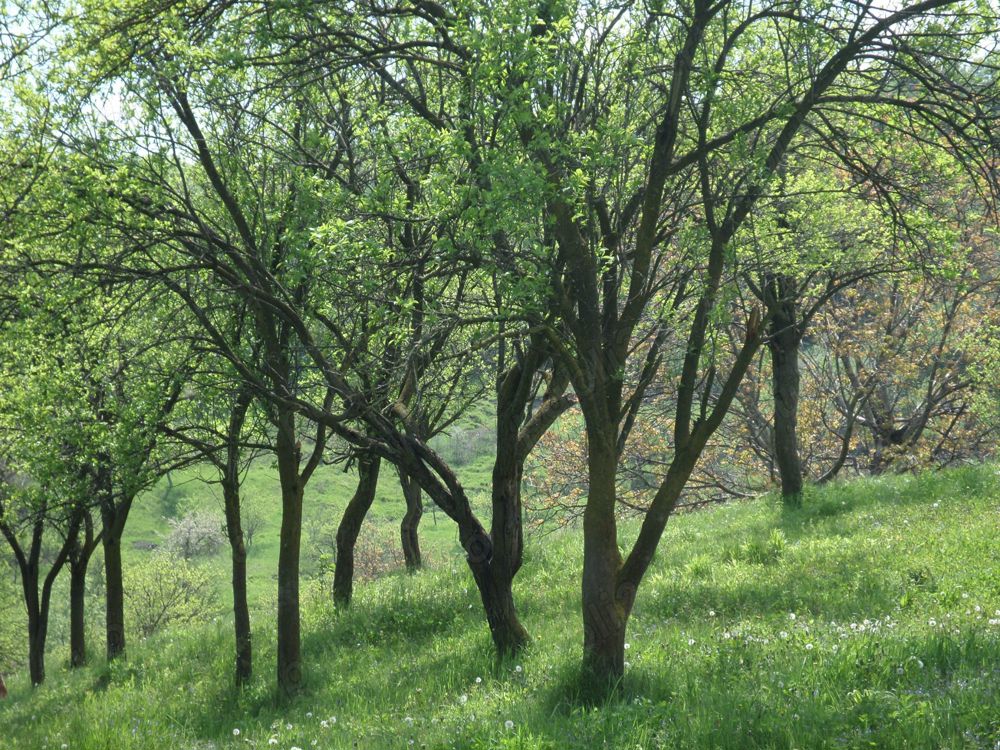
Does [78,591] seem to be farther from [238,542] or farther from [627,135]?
[627,135]

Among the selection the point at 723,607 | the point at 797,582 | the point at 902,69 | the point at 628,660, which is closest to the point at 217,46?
the point at 902,69

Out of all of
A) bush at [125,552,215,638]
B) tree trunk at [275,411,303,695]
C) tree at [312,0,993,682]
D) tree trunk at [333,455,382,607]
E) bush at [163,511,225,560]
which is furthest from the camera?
bush at [163,511,225,560]

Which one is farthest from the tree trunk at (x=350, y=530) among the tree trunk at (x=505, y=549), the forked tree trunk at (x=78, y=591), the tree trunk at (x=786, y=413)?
the tree trunk at (x=786, y=413)

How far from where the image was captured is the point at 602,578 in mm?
8609

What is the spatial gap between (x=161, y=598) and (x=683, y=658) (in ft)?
210

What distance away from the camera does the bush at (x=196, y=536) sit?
10850 cm

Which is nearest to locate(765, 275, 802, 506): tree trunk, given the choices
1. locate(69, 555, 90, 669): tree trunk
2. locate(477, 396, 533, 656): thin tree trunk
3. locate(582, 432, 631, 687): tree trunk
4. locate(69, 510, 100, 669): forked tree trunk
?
locate(477, 396, 533, 656): thin tree trunk

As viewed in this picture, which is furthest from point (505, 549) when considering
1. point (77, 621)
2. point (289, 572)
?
point (77, 621)

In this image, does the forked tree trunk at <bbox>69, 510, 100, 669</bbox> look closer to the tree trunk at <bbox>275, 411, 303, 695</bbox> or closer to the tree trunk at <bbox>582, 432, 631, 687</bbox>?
the tree trunk at <bbox>275, 411, 303, 695</bbox>

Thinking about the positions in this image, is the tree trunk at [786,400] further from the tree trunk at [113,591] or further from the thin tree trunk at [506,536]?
the tree trunk at [113,591]

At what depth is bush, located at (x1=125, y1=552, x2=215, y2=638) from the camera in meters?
64.1

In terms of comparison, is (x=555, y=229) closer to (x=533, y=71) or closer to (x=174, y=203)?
(x=533, y=71)

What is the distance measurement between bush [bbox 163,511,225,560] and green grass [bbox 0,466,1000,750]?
92.0 m

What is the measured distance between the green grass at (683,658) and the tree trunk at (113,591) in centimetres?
64
